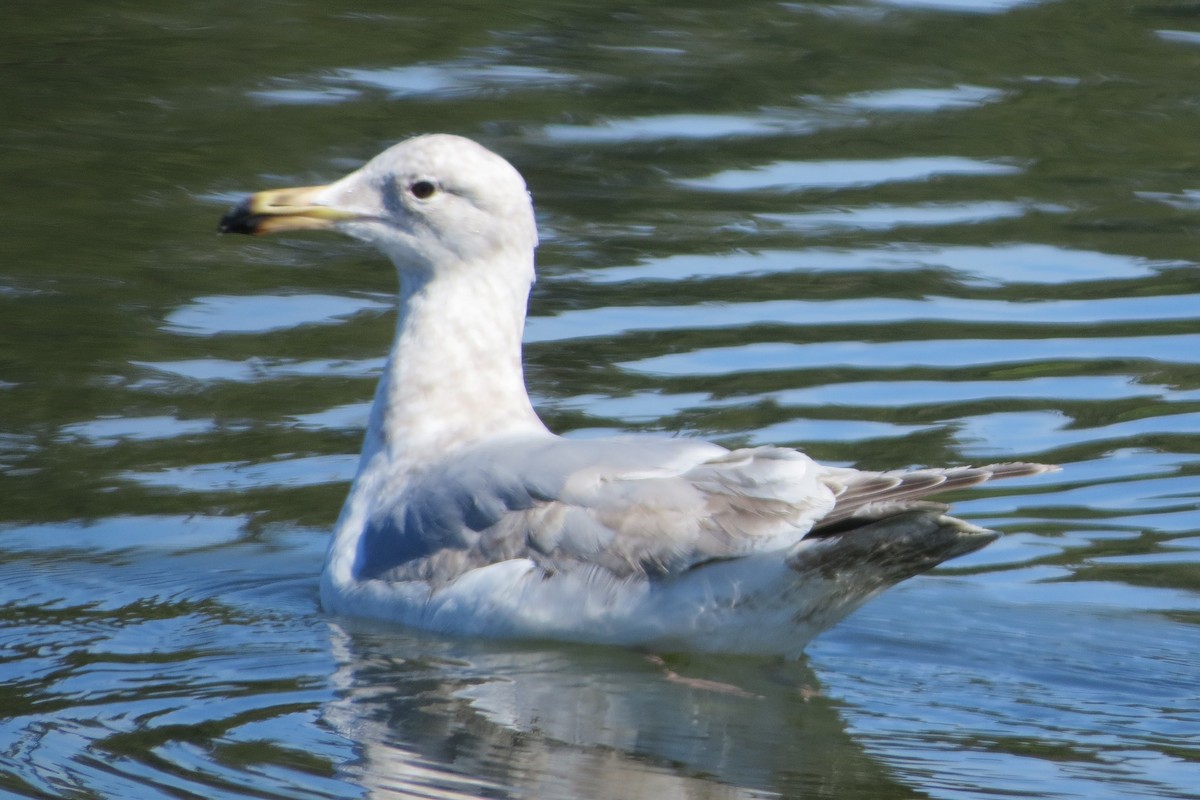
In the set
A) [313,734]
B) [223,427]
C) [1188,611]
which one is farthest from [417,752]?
[223,427]

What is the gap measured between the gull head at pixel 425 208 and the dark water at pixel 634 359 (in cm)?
108

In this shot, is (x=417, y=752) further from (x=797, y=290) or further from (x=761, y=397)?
(x=797, y=290)

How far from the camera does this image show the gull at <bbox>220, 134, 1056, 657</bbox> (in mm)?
5465

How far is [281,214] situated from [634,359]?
7.33ft

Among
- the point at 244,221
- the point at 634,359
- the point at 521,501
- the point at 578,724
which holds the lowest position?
the point at 578,724

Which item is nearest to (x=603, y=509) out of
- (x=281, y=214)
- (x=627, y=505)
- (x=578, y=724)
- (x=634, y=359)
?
(x=627, y=505)

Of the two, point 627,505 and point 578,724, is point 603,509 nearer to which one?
point 627,505

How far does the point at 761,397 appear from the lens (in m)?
8.02

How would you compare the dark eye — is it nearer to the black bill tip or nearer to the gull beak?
the gull beak

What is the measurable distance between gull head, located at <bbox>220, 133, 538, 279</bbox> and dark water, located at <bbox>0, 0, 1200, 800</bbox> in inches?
42.4

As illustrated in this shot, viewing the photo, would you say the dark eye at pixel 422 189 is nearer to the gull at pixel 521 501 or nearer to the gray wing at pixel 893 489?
the gull at pixel 521 501

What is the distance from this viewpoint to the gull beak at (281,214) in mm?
6496

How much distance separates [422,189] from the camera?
21.5ft

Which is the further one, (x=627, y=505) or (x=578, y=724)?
(x=627, y=505)
